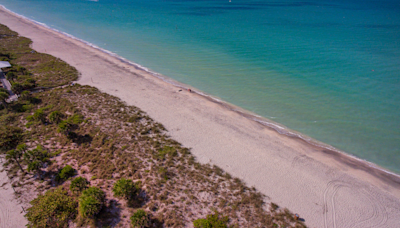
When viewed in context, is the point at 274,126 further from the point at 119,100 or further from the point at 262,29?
the point at 262,29

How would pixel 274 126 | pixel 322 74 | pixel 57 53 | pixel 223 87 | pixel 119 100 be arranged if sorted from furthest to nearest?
pixel 57 53 → pixel 322 74 → pixel 223 87 → pixel 119 100 → pixel 274 126

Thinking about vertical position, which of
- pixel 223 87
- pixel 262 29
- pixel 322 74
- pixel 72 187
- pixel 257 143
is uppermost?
pixel 262 29

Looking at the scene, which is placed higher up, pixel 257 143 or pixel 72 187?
pixel 257 143

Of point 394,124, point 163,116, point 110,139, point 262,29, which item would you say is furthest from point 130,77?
point 262,29

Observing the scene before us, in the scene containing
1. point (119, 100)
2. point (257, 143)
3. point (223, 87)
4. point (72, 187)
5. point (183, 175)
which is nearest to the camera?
point (72, 187)

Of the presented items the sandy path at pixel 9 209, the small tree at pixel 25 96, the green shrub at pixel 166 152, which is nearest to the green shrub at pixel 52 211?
the sandy path at pixel 9 209

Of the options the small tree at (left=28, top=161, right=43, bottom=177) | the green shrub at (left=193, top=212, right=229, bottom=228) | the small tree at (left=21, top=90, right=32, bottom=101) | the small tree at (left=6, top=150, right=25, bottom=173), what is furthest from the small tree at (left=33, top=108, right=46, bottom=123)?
the green shrub at (left=193, top=212, right=229, bottom=228)

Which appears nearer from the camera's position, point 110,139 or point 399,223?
point 399,223
